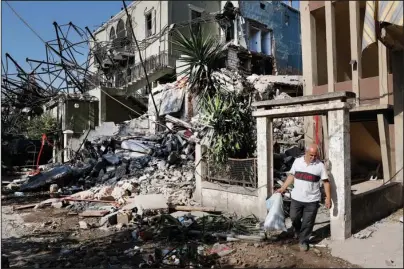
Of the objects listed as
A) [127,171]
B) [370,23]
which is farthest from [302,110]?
[127,171]

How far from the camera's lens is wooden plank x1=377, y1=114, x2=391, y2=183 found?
8.21m

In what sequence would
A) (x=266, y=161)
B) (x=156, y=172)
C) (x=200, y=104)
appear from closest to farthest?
(x=266, y=161)
(x=200, y=104)
(x=156, y=172)

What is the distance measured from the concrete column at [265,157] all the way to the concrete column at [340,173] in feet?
4.22

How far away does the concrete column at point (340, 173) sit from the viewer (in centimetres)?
534

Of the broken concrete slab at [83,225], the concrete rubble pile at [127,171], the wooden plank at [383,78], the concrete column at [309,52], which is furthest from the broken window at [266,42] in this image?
the broken concrete slab at [83,225]

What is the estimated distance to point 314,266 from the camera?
4594 millimetres

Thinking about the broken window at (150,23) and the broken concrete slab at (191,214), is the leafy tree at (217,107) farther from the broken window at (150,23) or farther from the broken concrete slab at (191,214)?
the broken window at (150,23)

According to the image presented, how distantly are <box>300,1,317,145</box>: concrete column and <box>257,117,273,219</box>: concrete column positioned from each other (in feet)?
11.3

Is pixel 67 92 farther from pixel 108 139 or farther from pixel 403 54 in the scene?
pixel 403 54

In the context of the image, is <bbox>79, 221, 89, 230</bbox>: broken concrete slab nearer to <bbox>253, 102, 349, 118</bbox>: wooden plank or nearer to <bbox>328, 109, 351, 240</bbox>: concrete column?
<bbox>253, 102, 349, 118</bbox>: wooden plank

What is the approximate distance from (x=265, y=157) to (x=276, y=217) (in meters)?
1.26

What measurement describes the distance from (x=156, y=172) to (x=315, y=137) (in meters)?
5.28

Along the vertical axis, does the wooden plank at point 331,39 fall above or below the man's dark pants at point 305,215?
above

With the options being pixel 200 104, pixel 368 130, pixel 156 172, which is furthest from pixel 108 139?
pixel 368 130
